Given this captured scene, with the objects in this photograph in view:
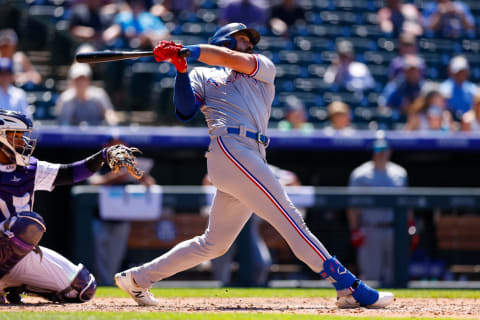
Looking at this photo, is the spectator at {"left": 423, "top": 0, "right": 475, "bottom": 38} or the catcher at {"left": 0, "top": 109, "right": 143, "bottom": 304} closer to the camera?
the catcher at {"left": 0, "top": 109, "right": 143, "bottom": 304}

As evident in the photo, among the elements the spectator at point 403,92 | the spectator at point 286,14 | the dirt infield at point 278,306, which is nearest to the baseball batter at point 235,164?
the dirt infield at point 278,306

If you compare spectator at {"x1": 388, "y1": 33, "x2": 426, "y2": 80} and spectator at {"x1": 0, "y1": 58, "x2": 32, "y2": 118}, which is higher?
spectator at {"x1": 388, "y1": 33, "x2": 426, "y2": 80}

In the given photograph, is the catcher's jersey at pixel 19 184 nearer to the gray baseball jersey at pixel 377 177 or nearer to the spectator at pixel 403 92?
the gray baseball jersey at pixel 377 177

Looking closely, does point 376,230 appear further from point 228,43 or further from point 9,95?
point 9,95

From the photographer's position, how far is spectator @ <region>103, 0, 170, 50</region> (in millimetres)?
9641

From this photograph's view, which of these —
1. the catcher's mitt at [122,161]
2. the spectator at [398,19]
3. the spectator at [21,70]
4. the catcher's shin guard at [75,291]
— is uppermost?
the spectator at [398,19]

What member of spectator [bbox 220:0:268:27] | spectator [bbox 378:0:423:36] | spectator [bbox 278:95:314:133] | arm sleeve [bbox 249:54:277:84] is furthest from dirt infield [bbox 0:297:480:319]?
spectator [bbox 378:0:423:36]

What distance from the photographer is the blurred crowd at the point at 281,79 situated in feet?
28.2

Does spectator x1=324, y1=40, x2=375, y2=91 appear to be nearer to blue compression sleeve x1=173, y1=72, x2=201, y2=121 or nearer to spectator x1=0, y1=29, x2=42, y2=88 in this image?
spectator x1=0, y1=29, x2=42, y2=88

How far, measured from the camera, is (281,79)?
1017 centimetres

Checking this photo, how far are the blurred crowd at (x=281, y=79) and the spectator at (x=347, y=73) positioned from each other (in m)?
0.01

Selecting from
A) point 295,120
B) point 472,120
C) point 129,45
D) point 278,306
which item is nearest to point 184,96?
point 278,306

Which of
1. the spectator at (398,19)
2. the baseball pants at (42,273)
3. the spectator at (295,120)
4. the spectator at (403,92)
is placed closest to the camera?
the baseball pants at (42,273)

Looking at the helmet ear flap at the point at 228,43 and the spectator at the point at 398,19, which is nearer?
the helmet ear flap at the point at 228,43
